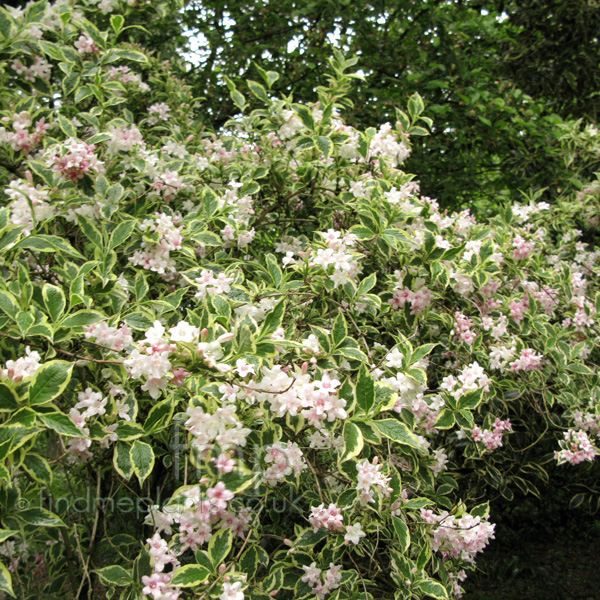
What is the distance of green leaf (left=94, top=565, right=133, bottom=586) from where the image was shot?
4.25ft

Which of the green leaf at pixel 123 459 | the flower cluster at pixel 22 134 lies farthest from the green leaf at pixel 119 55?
the green leaf at pixel 123 459

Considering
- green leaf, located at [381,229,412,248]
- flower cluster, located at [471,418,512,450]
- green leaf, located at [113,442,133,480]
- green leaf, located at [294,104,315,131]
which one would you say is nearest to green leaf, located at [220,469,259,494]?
green leaf, located at [113,442,133,480]

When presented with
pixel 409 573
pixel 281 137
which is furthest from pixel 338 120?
pixel 409 573

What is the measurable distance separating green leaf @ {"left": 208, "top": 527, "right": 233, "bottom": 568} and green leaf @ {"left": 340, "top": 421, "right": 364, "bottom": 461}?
12.1 inches

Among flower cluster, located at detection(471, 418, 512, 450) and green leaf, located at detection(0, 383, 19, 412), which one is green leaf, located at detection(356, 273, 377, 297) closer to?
flower cluster, located at detection(471, 418, 512, 450)

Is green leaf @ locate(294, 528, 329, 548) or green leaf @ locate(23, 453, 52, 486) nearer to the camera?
green leaf @ locate(23, 453, 52, 486)

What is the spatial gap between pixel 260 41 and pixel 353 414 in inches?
154

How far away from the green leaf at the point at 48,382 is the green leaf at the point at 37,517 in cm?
30

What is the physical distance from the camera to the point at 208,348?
1.12 meters

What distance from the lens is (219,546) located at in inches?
46.1

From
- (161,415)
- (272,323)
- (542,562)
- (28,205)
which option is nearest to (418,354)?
(272,323)

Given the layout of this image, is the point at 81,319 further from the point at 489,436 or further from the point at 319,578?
the point at 489,436

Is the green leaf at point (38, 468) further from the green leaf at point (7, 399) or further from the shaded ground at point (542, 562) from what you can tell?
the shaded ground at point (542, 562)

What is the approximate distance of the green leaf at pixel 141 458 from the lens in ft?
3.92
